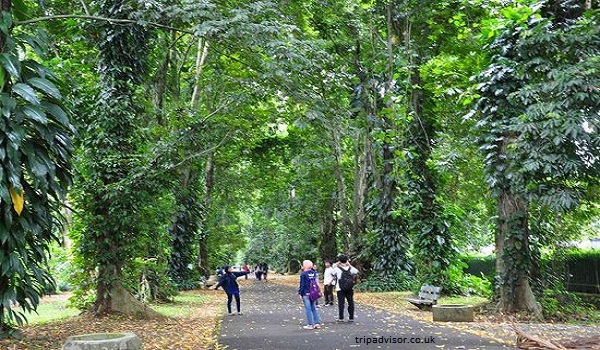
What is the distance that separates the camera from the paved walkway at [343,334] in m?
9.30

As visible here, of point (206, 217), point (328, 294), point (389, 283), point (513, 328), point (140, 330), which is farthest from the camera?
point (206, 217)

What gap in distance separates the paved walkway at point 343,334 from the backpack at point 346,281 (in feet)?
2.56

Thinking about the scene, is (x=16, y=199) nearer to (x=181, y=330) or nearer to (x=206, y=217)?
(x=181, y=330)

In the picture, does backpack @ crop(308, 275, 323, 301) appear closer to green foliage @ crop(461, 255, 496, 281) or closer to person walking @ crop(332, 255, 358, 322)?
person walking @ crop(332, 255, 358, 322)

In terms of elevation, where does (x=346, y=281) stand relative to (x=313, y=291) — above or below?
above

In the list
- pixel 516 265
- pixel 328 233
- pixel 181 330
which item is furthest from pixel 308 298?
pixel 328 233

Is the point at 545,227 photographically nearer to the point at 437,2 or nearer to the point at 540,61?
the point at 540,61

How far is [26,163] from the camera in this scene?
318 inches

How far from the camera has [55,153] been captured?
8.62m

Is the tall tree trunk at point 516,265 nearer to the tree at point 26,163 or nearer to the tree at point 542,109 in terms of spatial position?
the tree at point 542,109

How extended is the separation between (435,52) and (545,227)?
299 inches

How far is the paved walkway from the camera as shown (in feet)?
30.5

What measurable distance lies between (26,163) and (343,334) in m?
6.29

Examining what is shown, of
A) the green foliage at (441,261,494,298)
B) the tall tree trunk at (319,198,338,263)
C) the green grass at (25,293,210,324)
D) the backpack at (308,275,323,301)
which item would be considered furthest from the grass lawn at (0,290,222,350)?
the tall tree trunk at (319,198,338,263)
